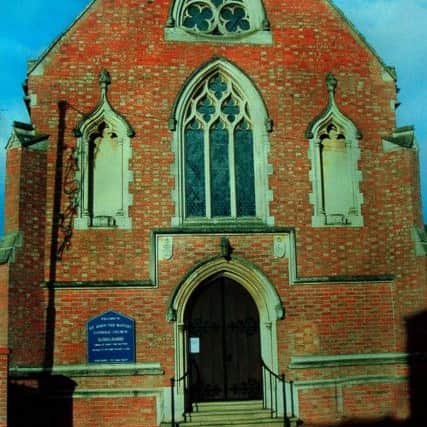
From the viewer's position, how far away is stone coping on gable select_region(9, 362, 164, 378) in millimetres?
14055

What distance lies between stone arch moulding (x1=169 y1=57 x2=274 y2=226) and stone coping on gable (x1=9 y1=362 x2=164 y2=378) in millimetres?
3026

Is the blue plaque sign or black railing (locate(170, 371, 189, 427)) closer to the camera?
black railing (locate(170, 371, 189, 427))

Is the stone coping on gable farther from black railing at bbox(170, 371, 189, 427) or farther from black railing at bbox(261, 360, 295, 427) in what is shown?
black railing at bbox(261, 360, 295, 427)

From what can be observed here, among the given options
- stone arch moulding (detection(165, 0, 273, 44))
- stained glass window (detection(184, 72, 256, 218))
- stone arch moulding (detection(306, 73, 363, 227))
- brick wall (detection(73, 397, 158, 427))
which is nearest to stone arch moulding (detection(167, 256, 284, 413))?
brick wall (detection(73, 397, 158, 427))

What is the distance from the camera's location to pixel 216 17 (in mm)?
A: 16250

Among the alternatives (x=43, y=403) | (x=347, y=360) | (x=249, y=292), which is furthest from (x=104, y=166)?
(x=347, y=360)

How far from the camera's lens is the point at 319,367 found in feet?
48.4

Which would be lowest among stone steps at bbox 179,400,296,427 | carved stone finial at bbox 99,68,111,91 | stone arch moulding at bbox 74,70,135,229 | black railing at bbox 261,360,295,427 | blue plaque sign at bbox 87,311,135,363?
stone steps at bbox 179,400,296,427

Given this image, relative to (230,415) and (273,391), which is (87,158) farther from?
(273,391)

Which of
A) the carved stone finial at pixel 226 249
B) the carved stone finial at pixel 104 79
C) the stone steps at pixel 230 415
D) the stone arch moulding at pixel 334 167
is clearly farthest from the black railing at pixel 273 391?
the carved stone finial at pixel 104 79

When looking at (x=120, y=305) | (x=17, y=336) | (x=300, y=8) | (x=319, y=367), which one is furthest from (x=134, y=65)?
(x=319, y=367)

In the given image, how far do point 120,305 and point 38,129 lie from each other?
4116 mm

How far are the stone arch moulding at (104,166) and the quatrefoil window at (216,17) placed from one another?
245 centimetres

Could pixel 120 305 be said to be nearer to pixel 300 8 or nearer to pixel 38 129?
pixel 38 129
